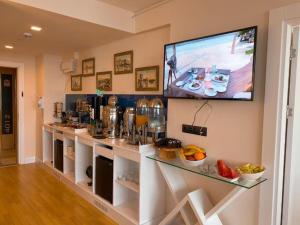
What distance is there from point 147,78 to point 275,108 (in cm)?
149

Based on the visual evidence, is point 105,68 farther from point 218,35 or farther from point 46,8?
point 218,35

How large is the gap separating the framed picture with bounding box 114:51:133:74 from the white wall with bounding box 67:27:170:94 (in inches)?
2.2

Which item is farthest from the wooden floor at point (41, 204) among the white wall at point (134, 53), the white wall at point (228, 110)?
the white wall at point (134, 53)

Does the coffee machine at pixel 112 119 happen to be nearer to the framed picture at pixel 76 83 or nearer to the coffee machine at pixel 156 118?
the coffee machine at pixel 156 118

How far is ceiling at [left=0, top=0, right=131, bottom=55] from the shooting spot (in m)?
2.29

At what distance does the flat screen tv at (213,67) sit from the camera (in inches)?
65.9

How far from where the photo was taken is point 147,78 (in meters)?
2.79

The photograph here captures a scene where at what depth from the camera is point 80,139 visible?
3186 mm

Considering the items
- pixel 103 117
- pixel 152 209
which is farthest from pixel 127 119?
pixel 152 209

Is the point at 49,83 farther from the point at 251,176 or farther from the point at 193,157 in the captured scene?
the point at 251,176

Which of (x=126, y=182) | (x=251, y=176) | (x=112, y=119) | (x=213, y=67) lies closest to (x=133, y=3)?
(x=213, y=67)

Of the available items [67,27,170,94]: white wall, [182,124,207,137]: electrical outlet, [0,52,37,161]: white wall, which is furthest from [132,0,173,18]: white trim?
[0,52,37,161]: white wall

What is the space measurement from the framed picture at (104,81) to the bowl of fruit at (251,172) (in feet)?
7.36

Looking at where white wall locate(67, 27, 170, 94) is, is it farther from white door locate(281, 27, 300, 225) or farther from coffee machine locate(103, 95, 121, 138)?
white door locate(281, 27, 300, 225)
